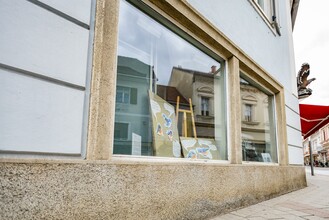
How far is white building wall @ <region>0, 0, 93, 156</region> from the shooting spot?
67.6 inches

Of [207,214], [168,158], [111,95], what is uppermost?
[111,95]

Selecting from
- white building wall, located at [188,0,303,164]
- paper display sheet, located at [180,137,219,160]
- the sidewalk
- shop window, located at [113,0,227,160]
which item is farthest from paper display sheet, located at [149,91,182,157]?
white building wall, located at [188,0,303,164]

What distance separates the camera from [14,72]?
1741 millimetres

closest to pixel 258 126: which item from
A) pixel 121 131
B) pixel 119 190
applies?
pixel 121 131

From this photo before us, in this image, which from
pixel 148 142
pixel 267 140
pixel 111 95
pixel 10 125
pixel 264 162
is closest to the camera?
pixel 10 125

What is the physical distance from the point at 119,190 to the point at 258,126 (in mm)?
4045

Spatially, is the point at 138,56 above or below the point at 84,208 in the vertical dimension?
above

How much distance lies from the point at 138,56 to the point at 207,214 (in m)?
2.05

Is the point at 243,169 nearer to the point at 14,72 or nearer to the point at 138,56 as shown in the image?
the point at 138,56

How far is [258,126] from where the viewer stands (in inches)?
216

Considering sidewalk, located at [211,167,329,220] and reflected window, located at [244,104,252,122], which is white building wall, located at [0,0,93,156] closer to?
sidewalk, located at [211,167,329,220]

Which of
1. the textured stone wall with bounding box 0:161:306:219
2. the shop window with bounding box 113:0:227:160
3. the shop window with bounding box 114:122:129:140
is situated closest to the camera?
the textured stone wall with bounding box 0:161:306:219

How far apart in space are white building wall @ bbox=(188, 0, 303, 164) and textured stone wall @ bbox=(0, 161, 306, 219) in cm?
224

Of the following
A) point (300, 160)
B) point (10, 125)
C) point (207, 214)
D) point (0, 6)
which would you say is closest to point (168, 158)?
point (207, 214)
